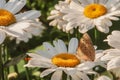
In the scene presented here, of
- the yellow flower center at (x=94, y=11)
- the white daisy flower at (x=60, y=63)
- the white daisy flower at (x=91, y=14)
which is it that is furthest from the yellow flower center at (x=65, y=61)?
the yellow flower center at (x=94, y=11)

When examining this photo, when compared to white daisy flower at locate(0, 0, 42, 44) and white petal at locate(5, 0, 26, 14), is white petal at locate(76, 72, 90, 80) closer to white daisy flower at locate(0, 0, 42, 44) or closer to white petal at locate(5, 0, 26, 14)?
white daisy flower at locate(0, 0, 42, 44)

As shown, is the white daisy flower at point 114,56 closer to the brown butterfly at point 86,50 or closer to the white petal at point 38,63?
the brown butterfly at point 86,50

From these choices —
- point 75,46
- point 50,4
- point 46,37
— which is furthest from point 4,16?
point 50,4

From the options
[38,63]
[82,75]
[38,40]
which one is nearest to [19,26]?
[38,63]

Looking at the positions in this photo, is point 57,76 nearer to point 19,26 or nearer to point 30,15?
point 19,26

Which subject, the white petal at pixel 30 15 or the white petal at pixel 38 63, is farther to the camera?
the white petal at pixel 30 15

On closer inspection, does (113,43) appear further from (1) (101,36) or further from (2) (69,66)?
(1) (101,36)
